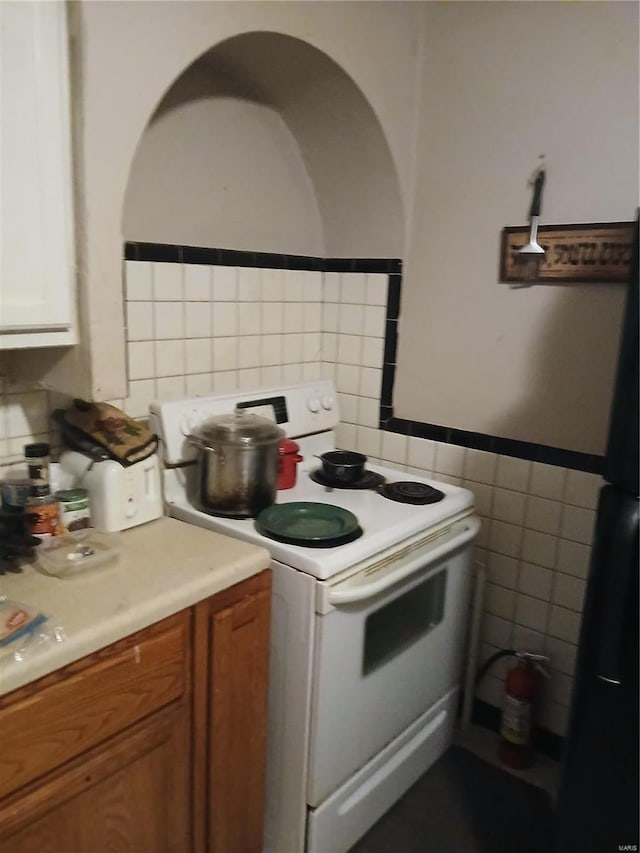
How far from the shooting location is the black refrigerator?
45.4 inches

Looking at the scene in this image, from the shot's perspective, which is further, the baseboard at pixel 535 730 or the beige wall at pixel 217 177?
the baseboard at pixel 535 730

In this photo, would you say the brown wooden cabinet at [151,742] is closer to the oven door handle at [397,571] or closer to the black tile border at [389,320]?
the oven door handle at [397,571]

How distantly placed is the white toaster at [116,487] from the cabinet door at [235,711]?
0.33 m

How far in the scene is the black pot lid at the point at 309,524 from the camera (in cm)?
144

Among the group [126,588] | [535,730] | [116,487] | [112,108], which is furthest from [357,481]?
[112,108]

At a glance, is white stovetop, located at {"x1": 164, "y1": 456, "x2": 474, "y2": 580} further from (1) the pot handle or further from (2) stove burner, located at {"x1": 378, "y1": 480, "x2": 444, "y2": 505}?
(1) the pot handle

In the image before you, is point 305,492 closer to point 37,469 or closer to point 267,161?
point 37,469

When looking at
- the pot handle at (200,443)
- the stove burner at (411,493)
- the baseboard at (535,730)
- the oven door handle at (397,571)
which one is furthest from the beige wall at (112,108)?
the baseboard at (535,730)

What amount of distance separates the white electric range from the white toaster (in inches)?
5.0

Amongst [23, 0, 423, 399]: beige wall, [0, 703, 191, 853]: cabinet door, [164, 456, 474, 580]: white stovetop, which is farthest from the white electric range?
[23, 0, 423, 399]: beige wall

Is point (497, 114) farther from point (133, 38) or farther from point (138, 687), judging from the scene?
point (138, 687)

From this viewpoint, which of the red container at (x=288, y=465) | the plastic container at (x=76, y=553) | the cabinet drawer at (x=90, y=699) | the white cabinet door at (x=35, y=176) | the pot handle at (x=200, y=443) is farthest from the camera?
the red container at (x=288, y=465)

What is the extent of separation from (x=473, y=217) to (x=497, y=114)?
0.91 ft

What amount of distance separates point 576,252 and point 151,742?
1.53 m
